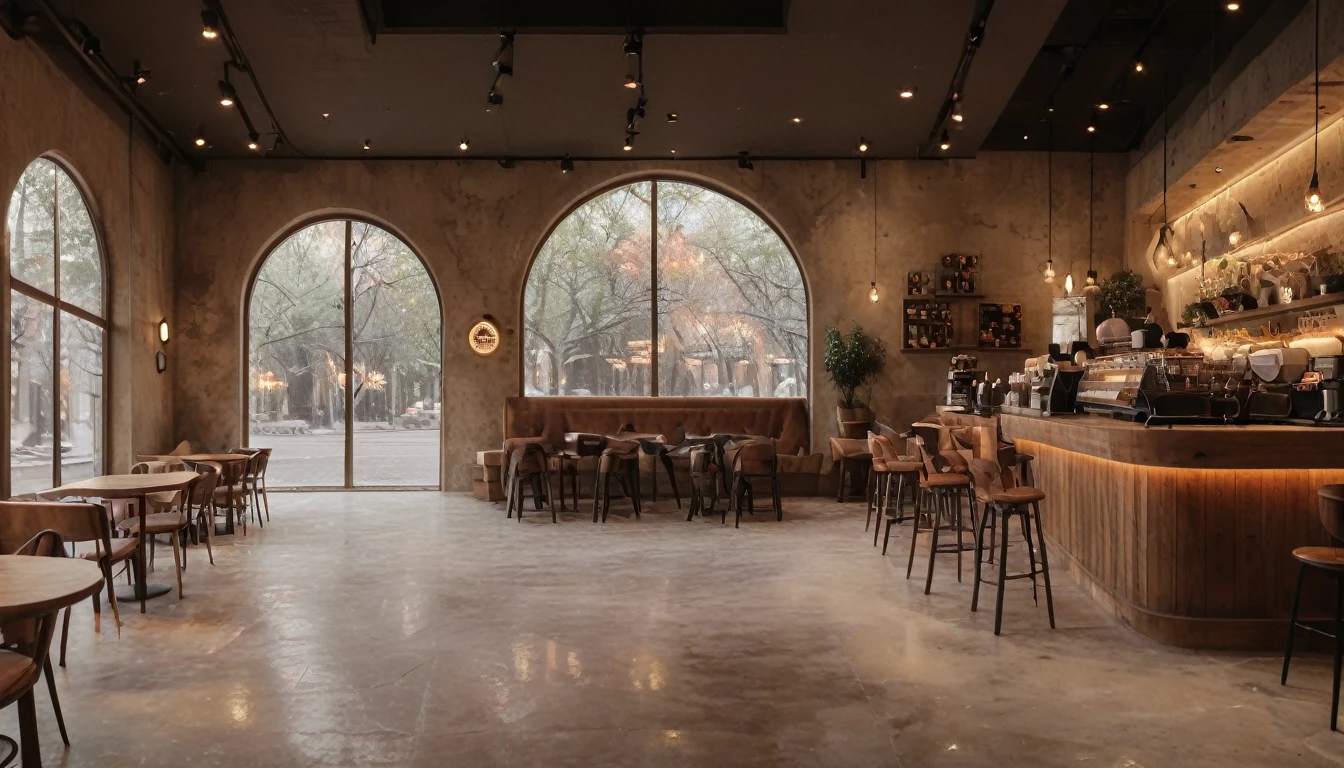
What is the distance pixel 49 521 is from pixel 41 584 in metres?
1.92

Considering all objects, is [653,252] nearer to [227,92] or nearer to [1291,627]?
[227,92]

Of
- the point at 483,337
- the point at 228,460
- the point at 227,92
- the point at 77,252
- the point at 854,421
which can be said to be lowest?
the point at 228,460

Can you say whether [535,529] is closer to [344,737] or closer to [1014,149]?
[344,737]

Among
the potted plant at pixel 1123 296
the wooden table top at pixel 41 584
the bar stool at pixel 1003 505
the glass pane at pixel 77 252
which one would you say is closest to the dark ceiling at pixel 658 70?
the glass pane at pixel 77 252

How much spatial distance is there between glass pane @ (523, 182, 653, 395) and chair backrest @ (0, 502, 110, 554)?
23.1 ft

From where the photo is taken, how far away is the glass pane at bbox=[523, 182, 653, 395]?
1137cm

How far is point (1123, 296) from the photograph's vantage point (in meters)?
10.4

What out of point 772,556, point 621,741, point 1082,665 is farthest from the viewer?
point 772,556

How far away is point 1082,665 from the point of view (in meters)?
4.17

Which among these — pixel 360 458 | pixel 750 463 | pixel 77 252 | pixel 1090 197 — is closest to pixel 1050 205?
pixel 1090 197

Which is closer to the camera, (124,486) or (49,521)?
(49,521)

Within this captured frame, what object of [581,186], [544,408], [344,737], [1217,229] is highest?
[581,186]

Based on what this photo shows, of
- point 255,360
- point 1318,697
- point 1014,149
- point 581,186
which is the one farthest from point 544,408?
point 1318,697

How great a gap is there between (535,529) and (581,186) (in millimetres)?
4774
